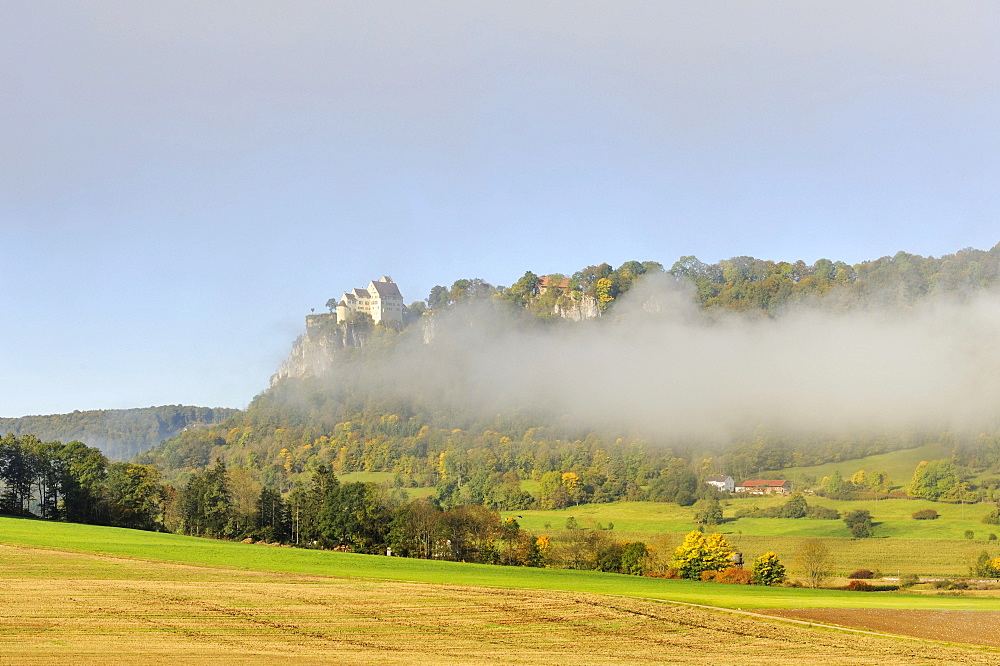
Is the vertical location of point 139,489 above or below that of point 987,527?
above

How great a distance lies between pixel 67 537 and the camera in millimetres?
77438

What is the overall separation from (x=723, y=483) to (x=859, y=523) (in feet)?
158

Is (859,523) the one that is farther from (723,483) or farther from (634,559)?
(634,559)

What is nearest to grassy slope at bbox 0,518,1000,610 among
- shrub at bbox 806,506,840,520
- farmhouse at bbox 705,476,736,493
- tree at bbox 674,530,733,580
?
tree at bbox 674,530,733,580

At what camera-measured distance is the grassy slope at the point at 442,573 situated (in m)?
57.6

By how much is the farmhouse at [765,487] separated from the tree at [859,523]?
109ft

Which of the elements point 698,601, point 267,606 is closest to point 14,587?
point 267,606

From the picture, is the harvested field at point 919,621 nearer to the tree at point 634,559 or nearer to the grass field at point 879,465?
the tree at point 634,559

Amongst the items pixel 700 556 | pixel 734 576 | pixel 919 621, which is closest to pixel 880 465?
pixel 700 556

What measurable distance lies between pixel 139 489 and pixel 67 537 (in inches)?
1586

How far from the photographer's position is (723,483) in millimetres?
182125

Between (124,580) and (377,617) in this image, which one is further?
(124,580)

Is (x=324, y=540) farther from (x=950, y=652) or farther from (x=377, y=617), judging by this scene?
(x=950, y=652)

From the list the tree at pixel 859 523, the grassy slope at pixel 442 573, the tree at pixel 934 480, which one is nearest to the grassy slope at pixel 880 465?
the tree at pixel 934 480
